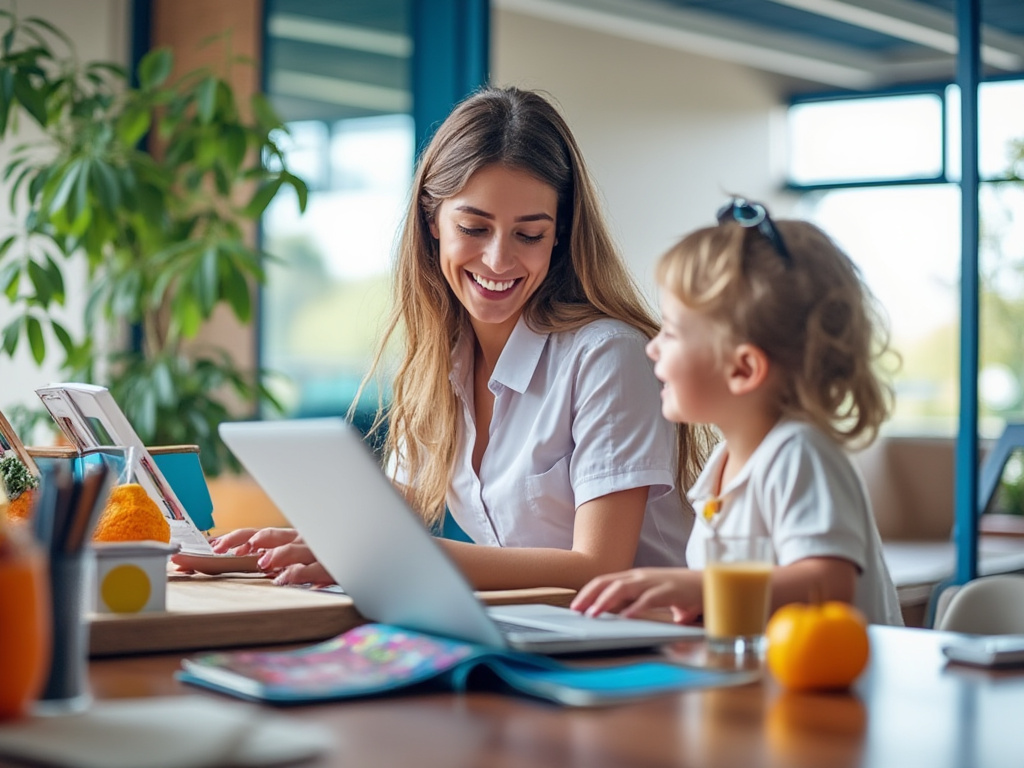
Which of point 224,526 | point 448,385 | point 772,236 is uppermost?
point 772,236

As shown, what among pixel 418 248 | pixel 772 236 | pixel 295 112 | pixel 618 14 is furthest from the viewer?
pixel 618 14

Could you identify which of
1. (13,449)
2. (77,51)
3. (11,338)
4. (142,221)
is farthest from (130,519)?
(77,51)

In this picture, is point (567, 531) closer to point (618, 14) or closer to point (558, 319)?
point (558, 319)

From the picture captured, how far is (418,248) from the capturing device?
216cm

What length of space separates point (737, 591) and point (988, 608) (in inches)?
27.0

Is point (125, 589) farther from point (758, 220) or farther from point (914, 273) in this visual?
point (914, 273)

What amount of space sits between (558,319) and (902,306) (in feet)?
15.4

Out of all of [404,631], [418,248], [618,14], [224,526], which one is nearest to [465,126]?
[418,248]

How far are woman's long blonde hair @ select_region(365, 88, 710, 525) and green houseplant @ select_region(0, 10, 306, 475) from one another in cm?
143

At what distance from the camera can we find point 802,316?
4.50ft

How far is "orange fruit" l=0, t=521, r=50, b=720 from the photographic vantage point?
77 cm

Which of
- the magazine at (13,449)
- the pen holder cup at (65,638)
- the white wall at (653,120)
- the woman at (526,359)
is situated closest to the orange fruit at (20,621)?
the pen holder cup at (65,638)

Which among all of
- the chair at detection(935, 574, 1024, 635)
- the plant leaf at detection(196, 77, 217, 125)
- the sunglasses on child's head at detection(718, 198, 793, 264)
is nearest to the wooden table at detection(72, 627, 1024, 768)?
the sunglasses on child's head at detection(718, 198, 793, 264)

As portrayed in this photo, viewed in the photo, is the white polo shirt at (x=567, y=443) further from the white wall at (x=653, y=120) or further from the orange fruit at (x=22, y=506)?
the white wall at (x=653, y=120)
